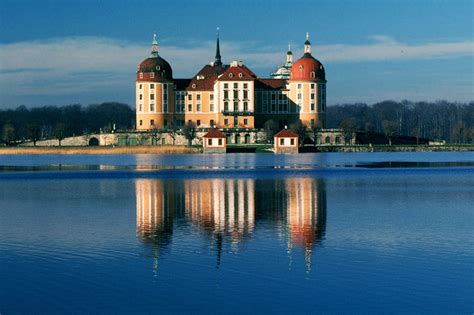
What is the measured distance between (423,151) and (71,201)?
55.1 metres

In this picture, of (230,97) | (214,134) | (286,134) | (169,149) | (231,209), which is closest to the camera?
(231,209)

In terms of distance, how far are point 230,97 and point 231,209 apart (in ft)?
196

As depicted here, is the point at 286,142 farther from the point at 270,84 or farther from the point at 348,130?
the point at 270,84

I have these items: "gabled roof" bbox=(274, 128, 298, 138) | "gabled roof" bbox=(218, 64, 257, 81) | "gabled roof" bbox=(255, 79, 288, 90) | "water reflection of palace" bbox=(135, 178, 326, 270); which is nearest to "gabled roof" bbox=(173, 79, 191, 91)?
"gabled roof" bbox=(218, 64, 257, 81)

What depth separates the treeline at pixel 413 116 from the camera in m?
115


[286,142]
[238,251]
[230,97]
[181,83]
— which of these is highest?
[181,83]

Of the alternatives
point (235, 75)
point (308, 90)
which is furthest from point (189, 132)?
point (308, 90)

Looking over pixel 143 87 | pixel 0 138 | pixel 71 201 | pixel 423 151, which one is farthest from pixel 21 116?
pixel 71 201

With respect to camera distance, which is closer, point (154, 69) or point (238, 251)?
point (238, 251)

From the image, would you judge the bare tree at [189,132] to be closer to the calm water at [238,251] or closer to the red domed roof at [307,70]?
the red domed roof at [307,70]

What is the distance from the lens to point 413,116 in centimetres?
12588

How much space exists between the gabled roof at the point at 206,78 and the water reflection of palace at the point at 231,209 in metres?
51.5

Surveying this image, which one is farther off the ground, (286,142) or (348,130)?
(348,130)

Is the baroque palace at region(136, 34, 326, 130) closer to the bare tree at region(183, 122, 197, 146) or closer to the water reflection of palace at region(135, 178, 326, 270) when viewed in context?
the bare tree at region(183, 122, 197, 146)
